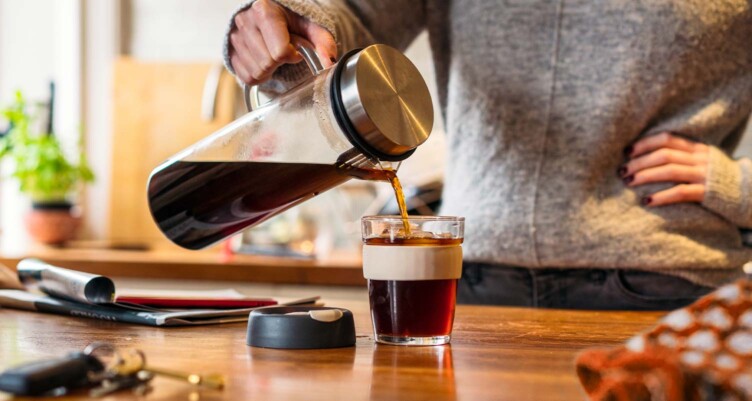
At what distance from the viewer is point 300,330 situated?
2.59ft

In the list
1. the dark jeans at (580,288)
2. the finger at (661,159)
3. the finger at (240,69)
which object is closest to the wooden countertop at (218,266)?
the dark jeans at (580,288)

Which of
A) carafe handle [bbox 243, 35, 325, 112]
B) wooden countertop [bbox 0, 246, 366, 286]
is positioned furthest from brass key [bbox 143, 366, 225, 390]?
wooden countertop [bbox 0, 246, 366, 286]

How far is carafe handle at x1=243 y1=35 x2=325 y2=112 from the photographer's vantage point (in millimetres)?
991

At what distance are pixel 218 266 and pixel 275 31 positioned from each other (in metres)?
1.20

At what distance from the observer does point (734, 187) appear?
1.29 meters

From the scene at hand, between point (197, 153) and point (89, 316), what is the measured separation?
22cm

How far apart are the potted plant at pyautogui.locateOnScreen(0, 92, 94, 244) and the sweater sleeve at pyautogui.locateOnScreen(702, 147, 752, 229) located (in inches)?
78.0

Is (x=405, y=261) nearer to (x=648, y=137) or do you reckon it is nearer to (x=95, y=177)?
(x=648, y=137)

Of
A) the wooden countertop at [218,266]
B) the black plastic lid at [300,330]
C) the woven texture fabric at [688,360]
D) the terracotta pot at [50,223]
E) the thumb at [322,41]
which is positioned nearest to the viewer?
the woven texture fabric at [688,360]

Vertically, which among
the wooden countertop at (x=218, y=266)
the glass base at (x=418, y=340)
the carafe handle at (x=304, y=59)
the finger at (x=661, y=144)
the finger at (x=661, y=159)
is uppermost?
the carafe handle at (x=304, y=59)

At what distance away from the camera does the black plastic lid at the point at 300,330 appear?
79 centimetres

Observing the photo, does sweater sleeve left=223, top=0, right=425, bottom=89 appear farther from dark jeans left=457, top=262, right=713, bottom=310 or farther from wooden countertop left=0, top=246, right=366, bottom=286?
wooden countertop left=0, top=246, right=366, bottom=286

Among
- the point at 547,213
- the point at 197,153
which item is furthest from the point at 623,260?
the point at 197,153

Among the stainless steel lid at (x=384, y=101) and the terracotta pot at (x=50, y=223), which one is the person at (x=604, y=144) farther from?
the terracotta pot at (x=50, y=223)
